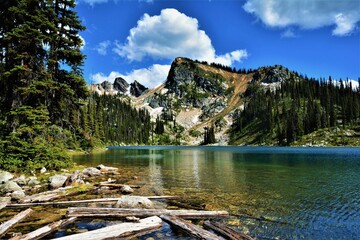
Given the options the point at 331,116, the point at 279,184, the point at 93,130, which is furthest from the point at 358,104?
the point at 279,184

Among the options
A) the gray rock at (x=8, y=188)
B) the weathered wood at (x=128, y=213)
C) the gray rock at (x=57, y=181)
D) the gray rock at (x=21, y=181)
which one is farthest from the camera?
the gray rock at (x=21, y=181)

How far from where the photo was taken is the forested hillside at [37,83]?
28.0 meters

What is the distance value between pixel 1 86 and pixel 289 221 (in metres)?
33.1

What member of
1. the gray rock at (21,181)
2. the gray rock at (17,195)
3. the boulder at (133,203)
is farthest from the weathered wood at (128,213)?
the gray rock at (21,181)

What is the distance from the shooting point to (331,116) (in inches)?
6929

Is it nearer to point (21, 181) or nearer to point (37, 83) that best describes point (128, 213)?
point (21, 181)

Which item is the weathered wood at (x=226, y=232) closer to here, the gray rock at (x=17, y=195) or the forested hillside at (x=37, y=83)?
the gray rock at (x=17, y=195)

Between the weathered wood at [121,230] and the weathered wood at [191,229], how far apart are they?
1.99ft

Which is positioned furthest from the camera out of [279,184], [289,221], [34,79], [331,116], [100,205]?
[331,116]

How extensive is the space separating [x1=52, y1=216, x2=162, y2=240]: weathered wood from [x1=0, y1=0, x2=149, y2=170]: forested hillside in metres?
20.4

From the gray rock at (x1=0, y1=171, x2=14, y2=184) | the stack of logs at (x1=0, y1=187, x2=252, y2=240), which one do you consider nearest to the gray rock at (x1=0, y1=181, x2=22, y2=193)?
the gray rock at (x1=0, y1=171, x2=14, y2=184)

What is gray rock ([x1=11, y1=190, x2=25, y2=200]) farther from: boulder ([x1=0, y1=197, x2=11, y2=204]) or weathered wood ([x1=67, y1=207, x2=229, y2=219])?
weathered wood ([x1=67, y1=207, x2=229, y2=219])

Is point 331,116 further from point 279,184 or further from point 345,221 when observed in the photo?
point 345,221

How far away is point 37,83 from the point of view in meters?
29.4
